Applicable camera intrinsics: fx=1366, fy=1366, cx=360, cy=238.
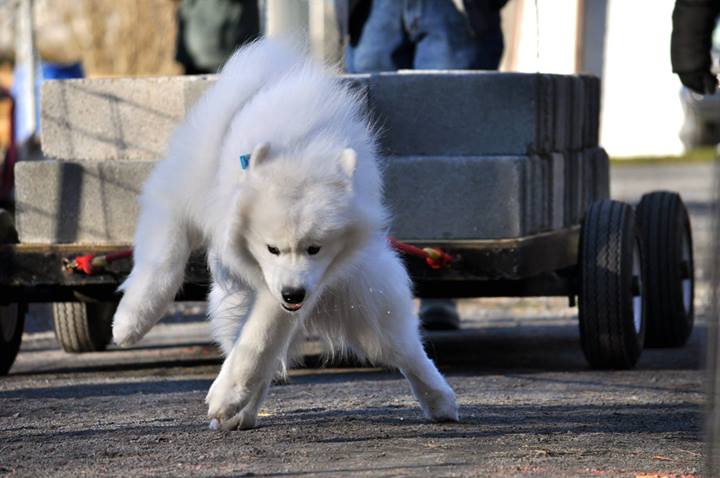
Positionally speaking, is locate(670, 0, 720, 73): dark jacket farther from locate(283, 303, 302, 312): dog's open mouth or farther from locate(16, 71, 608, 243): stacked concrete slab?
locate(16, 71, 608, 243): stacked concrete slab

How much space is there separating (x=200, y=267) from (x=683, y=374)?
2382 mm

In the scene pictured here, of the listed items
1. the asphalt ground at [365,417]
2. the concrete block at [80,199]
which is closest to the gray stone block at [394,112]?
the concrete block at [80,199]

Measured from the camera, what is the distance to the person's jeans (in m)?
7.17

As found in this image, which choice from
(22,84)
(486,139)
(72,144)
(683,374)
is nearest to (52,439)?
(72,144)

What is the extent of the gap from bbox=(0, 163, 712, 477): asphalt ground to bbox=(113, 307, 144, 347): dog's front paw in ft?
1.09

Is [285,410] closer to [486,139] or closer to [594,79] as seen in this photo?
[486,139]

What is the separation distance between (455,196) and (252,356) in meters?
1.78

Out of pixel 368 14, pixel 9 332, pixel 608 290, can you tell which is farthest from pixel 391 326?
pixel 368 14

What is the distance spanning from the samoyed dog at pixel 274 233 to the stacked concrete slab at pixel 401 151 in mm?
1125

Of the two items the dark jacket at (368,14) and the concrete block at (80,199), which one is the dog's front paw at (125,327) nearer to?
the concrete block at (80,199)

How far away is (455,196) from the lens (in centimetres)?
607

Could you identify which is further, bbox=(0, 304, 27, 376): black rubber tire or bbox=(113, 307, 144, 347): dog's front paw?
bbox=(0, 304, 27, 376): black rubber tire

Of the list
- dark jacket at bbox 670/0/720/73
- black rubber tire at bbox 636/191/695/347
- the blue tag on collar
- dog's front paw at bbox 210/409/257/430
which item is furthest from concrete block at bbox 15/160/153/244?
dark jacket at bbox 670/0/720/73

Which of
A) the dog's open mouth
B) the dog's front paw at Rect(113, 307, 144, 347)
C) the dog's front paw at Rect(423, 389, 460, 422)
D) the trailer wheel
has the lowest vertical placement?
the trailer wheel
